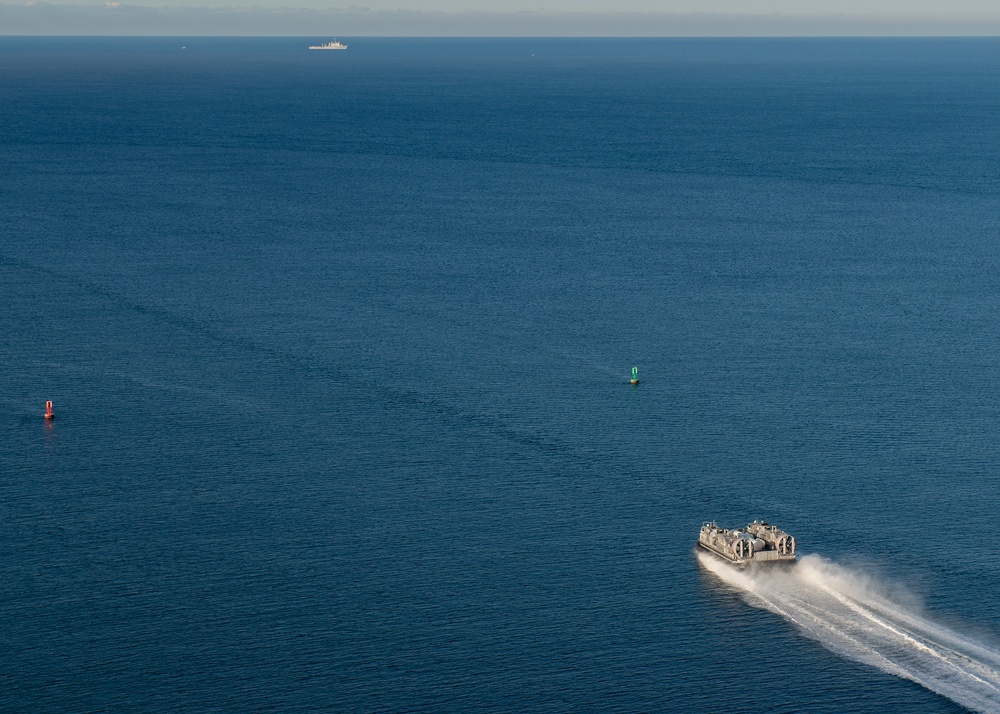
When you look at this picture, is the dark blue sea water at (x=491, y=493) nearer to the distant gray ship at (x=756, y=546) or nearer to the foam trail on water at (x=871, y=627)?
the foam trail on water at (x=871, y=627)

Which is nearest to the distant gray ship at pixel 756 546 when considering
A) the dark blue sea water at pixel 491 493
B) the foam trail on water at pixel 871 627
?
the foam trail on water at pixel 871 627

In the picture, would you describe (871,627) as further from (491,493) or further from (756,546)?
(491,493)

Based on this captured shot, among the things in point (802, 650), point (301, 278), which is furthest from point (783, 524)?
point (301, 278)

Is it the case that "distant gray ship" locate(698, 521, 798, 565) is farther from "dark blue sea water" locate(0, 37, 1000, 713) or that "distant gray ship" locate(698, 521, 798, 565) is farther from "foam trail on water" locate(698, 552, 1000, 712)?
"dark blue sea water" locate(0, 37, 1000, 713)

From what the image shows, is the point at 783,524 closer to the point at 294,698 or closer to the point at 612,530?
the point at 612,530

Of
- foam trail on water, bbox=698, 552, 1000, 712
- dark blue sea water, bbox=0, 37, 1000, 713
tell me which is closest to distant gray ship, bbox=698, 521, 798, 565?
foam trail on water, bbox=698, 552, 1000, 712

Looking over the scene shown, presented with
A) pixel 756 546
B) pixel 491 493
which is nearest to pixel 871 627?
pixel 756 546
